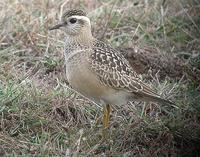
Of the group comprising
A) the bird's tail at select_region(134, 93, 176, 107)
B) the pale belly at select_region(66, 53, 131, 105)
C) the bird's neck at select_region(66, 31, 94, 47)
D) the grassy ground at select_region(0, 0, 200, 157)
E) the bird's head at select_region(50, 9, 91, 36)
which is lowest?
the grassy ground at select_region(0, 0, 200, 157)

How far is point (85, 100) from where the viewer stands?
20.4 feet

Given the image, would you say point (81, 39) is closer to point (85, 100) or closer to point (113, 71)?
point (113, 71)

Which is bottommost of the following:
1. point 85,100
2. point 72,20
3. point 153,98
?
point 85,100

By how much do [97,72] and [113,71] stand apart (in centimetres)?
16

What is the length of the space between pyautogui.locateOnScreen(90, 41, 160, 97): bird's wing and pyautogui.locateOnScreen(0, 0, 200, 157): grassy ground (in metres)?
0.39

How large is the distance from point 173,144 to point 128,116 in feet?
1.98

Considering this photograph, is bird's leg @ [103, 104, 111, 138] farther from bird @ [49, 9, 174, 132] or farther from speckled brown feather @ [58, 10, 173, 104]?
speckled brown feather @ [58, 10, 173, 104]

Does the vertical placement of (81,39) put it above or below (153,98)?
above

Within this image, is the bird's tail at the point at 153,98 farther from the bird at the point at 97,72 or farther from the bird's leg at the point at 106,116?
the bird's leg at the point at 106,116

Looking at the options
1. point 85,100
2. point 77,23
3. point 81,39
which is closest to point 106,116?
point 85,100

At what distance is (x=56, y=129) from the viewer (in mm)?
5688

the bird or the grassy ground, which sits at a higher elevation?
the bird

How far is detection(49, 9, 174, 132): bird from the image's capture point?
5.41 metres

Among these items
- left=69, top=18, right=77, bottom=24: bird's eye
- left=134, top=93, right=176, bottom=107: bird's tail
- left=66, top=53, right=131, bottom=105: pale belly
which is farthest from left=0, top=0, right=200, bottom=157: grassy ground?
left=69, top=18, right=77, bottom=24: bird's eye
